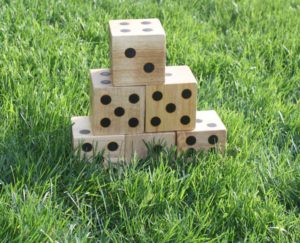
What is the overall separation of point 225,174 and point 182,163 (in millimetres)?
256

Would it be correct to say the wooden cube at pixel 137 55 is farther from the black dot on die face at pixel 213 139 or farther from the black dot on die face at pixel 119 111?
the black dot on die face at pixel 213 139

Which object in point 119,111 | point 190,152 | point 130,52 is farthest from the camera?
point 190,152

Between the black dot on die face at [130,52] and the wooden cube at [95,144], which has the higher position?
the black dot on die face at [130,52]

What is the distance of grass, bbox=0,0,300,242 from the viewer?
3223 millimetres

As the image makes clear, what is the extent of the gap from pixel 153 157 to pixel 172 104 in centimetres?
27

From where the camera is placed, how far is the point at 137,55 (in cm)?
356

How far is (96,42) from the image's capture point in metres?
4.87

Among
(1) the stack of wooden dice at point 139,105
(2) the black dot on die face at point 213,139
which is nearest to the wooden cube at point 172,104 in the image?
(1) the stack of wooden dice at point 139,105

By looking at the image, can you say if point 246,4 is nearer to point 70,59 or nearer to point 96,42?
point 96,42

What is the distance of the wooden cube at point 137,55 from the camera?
11.6 feet

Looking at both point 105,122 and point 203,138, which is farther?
point 203,138

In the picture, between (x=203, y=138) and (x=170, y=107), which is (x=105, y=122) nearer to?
(x=170, y=107)

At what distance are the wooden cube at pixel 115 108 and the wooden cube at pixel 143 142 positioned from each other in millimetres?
34

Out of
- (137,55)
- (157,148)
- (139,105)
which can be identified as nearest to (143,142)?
(157,148)
